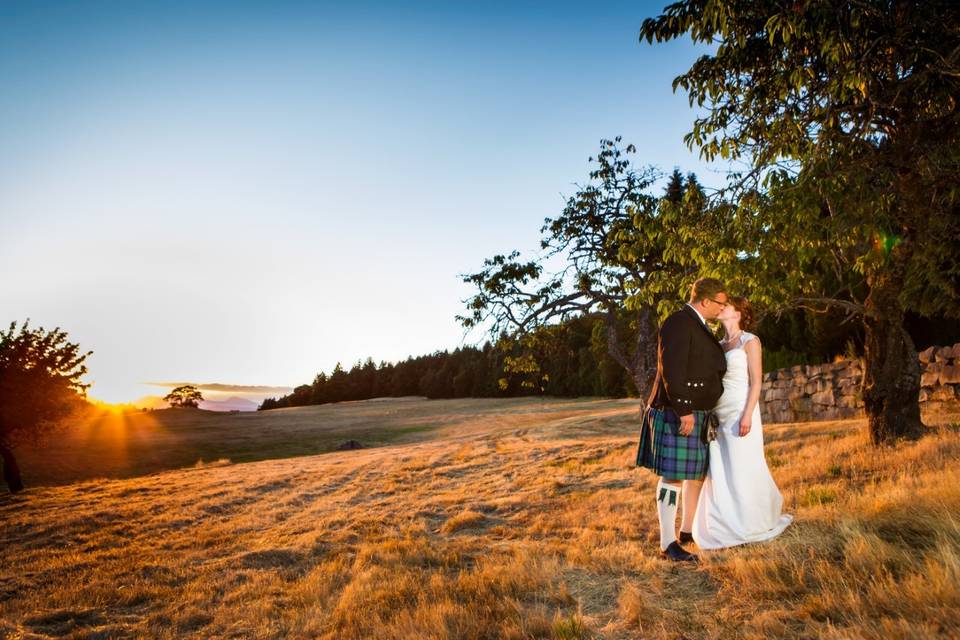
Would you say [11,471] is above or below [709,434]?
below

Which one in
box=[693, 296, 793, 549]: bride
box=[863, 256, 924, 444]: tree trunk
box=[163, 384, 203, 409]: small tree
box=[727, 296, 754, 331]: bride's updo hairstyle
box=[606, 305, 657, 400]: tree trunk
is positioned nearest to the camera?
box=[693, 296, 793, 549]: bride

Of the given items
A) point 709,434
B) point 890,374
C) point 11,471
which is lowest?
point 11,471

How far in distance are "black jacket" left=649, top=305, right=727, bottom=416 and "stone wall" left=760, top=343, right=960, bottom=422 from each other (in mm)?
11977

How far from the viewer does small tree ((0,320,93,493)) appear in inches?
880

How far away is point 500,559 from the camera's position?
6.39 meters

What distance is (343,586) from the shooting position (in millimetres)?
6133

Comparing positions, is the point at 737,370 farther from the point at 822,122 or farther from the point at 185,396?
the point at 185,396

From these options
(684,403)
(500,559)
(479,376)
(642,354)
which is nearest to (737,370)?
(684,403)

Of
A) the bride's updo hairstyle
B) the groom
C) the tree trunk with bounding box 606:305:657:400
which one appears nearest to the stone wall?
the tree trunk with bounding box 606:305:657:400

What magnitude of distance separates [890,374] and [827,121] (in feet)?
19.9

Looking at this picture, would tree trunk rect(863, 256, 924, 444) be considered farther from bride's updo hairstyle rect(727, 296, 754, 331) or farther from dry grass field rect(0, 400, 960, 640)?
bride's updo hairstyle rect(727, 296, 754, 331)

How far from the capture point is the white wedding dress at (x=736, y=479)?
531cm

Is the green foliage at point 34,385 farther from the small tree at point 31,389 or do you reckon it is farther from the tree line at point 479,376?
the tree line at point 479,376

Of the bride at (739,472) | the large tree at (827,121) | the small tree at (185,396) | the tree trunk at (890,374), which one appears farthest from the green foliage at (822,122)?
the small tree at (185,396)
